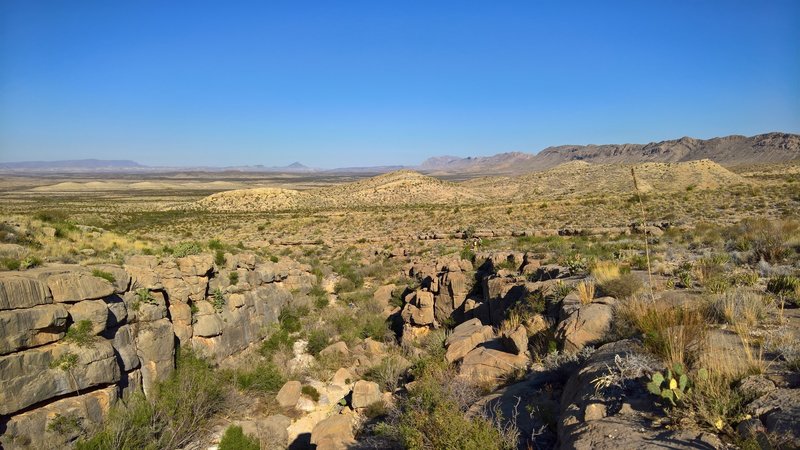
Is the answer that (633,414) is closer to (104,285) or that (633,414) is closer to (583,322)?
(583,322)

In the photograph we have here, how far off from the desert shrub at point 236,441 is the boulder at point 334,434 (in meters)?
1.17

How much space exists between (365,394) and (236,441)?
9.40 feet

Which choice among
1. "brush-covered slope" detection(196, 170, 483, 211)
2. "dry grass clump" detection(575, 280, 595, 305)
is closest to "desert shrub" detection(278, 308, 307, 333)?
"dry grass clump" detection(575, 280, 595, 305)

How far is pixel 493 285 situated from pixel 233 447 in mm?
8442

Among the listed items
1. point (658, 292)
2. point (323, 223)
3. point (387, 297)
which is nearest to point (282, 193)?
point (323, 223)

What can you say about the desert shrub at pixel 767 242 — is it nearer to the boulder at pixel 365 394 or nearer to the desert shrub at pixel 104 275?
the boulder at pixel 365 394

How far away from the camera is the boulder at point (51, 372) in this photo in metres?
7.45

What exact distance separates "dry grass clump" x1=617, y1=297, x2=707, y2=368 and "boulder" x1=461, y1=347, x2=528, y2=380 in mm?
2155

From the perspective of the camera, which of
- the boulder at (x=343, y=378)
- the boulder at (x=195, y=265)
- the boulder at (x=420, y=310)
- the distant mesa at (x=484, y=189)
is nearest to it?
the boulder at (x=343, y=378)

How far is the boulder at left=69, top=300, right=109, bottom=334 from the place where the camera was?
8.90 meters

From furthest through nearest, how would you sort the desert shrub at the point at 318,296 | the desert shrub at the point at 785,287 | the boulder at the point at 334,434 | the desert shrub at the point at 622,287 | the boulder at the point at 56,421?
the desert shrub at the point at 318,296, the desert shrub at the point at 622,287, the boulder at the point at 334,434, the desert shrub at the point at 785,287, the boulder at the point at 56,421

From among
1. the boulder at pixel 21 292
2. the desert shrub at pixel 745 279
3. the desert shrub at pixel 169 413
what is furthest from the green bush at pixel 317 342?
the desert shrub at pixel 745 279

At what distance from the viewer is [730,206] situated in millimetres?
30172

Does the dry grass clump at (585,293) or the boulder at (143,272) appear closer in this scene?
the dry grass clump at (585,293)
